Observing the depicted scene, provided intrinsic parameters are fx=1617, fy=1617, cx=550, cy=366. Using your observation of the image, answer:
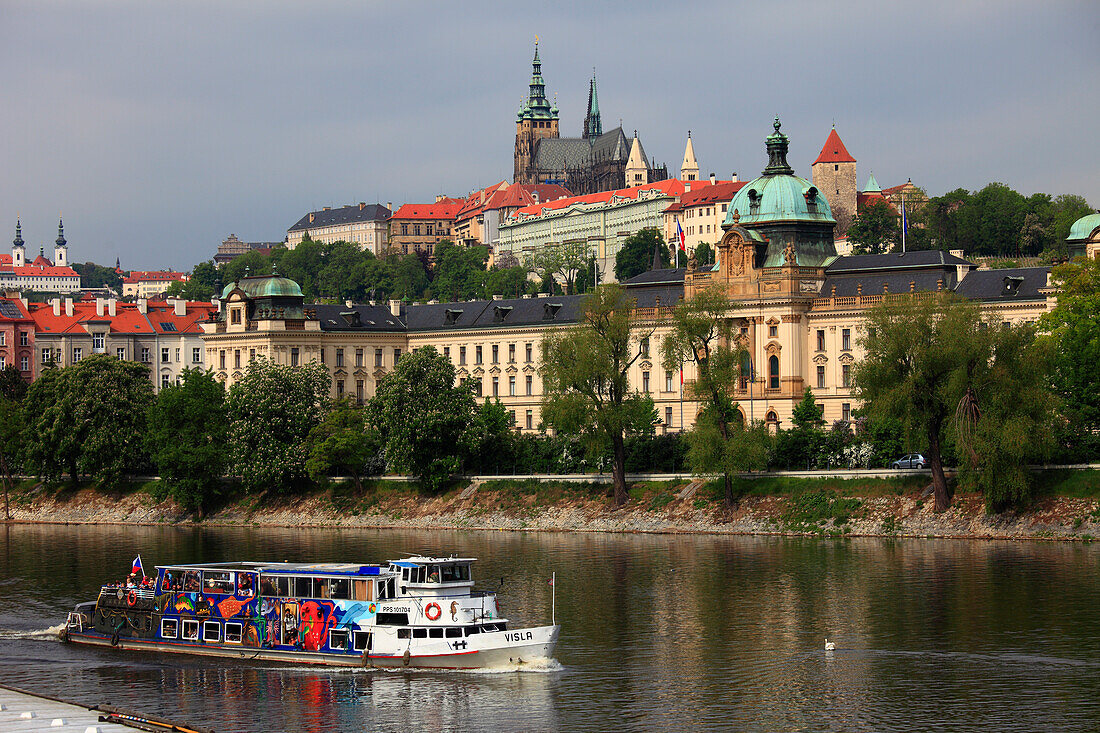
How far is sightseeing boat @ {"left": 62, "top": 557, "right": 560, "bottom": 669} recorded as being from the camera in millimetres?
62375

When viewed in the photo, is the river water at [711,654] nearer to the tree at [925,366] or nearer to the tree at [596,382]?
the tree at [925,366]

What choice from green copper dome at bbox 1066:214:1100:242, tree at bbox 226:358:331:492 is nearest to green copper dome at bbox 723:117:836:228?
green copper dome at bbox 1066:214:1100:242

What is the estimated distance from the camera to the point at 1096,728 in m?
51.0

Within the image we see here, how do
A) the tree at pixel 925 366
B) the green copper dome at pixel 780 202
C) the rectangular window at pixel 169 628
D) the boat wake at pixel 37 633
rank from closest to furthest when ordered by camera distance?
the rectangular window at pixel 169 628 → the boat wake at pixel 37 633 → the tree at pixel 925 366 → the green copper dome at pixel 780 202

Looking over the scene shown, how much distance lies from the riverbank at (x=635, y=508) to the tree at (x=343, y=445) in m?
2.14

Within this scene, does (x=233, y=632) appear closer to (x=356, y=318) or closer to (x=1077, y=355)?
(x=1077, y=355)

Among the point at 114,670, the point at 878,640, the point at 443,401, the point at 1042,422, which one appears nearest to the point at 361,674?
the point at 114,670

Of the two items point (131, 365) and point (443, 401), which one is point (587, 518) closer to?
point (443, 401)

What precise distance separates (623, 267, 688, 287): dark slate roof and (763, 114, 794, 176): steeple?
472 inches

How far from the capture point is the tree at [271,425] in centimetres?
11988

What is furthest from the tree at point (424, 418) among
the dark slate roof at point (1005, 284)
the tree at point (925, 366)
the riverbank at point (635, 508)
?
the dark slate roof at point (1005, 284)

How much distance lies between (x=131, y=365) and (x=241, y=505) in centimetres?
1931

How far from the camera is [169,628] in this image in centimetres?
6844

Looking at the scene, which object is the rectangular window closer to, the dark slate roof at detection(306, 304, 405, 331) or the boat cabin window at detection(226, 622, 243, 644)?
the boat cabin window at detection(226, 622, 243, 644)
